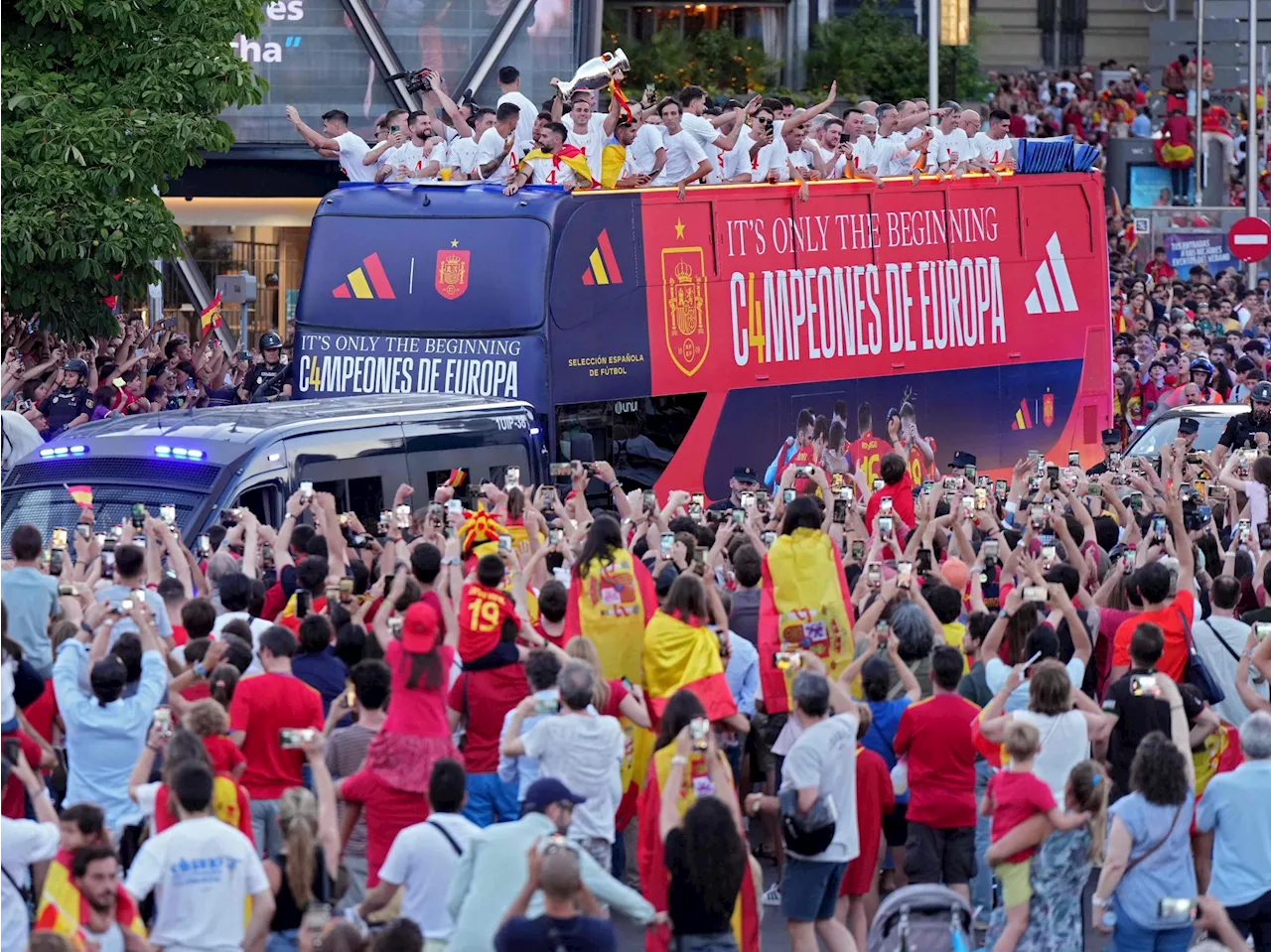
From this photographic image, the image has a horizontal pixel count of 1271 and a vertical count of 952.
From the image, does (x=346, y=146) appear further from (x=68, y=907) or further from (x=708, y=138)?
(x=68, y=907)

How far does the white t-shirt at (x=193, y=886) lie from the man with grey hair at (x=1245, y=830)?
3.60 m

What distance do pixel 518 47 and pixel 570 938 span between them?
2514cm

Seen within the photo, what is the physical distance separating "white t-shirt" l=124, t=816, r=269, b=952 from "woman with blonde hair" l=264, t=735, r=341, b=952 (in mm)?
381

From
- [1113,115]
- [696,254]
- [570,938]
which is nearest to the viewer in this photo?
[570,938]

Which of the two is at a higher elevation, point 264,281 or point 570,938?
point 264,281

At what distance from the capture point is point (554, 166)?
1794 centimetres

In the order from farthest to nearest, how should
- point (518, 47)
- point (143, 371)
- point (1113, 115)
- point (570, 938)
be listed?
point (1113, 115), point (518, 47), point (143, 371), point (570, 938)

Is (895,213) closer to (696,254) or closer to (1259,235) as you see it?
(696,254)

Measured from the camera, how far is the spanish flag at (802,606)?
1115 cm

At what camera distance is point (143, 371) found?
2052cm

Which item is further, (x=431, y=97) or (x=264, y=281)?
(x=264, y=281)

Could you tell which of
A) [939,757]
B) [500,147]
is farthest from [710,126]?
[939,757]

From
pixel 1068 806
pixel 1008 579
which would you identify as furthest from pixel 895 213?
pixel 1068 806

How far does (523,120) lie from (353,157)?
1370mm
